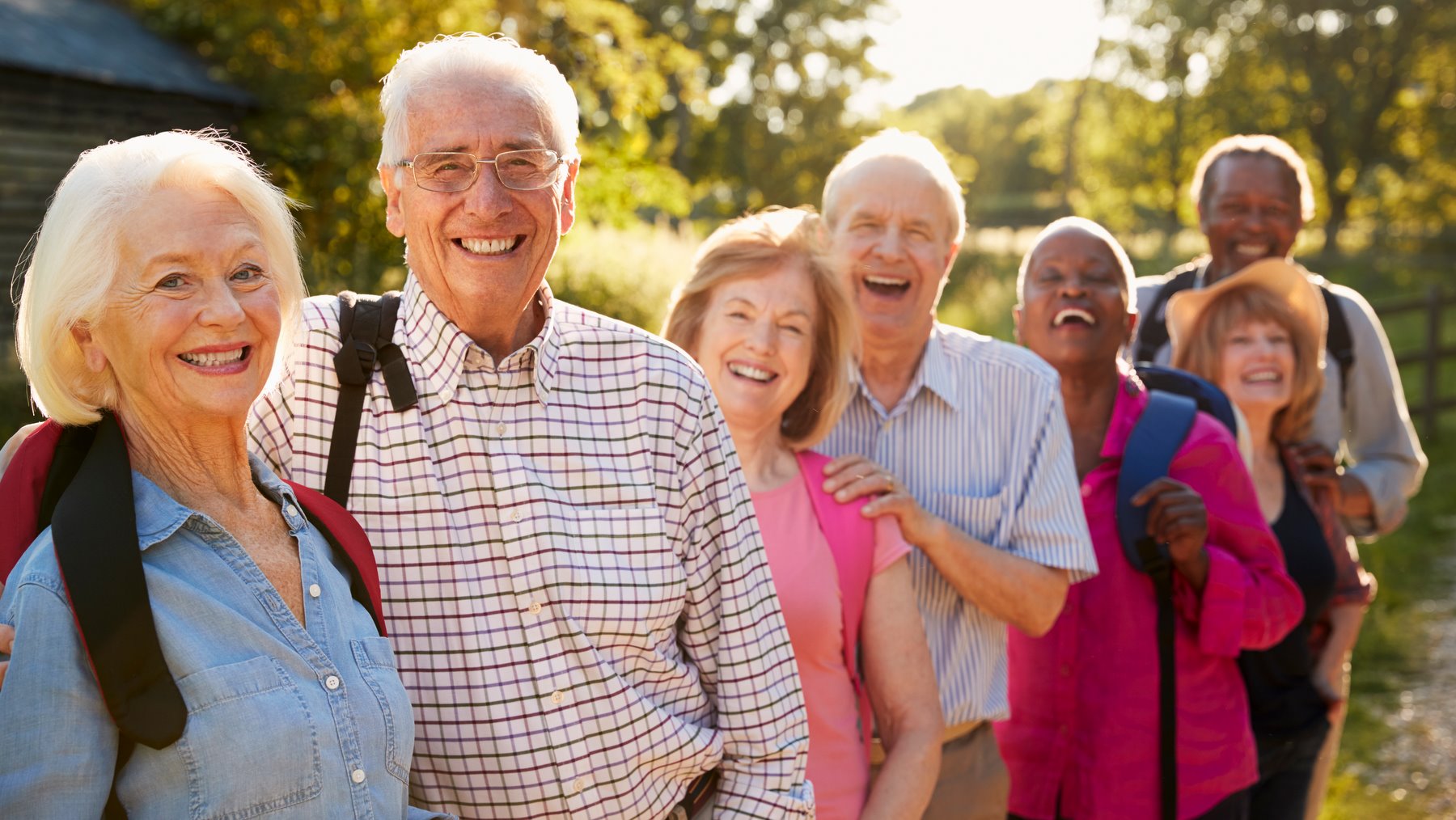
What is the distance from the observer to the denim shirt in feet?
4.66

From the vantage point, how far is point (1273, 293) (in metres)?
3.93

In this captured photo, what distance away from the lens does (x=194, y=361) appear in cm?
169

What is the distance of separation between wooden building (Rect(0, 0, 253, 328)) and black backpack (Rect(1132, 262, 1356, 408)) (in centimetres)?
967

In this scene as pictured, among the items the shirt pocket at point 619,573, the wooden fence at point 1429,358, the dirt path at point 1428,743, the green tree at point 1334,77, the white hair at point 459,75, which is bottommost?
the dirt path at point 1428,743

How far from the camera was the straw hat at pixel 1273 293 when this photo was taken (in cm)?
388

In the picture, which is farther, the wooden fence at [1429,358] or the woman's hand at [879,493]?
the wooden fence at [1429,358]

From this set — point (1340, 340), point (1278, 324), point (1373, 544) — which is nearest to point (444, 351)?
point (1278, 324)

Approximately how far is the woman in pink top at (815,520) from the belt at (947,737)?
0.12 ft

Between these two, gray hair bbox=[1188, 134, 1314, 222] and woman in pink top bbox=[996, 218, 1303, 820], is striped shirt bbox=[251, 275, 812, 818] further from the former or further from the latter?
gray hair bbox=[1188, 134, 1314, 222]

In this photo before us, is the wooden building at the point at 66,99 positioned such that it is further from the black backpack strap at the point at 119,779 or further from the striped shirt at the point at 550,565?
the black backpack strap at the point at 119,779

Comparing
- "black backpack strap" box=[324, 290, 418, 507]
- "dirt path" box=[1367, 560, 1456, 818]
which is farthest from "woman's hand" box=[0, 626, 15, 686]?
"dirt path" box=[1367, 560, 1456, 818]

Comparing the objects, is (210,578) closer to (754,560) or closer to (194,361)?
(194,361)

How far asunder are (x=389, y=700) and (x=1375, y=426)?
12.6 ft

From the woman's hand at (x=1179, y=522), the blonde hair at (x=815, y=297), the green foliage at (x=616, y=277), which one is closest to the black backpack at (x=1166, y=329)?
the woman's hand at (x=1179, y=522)
